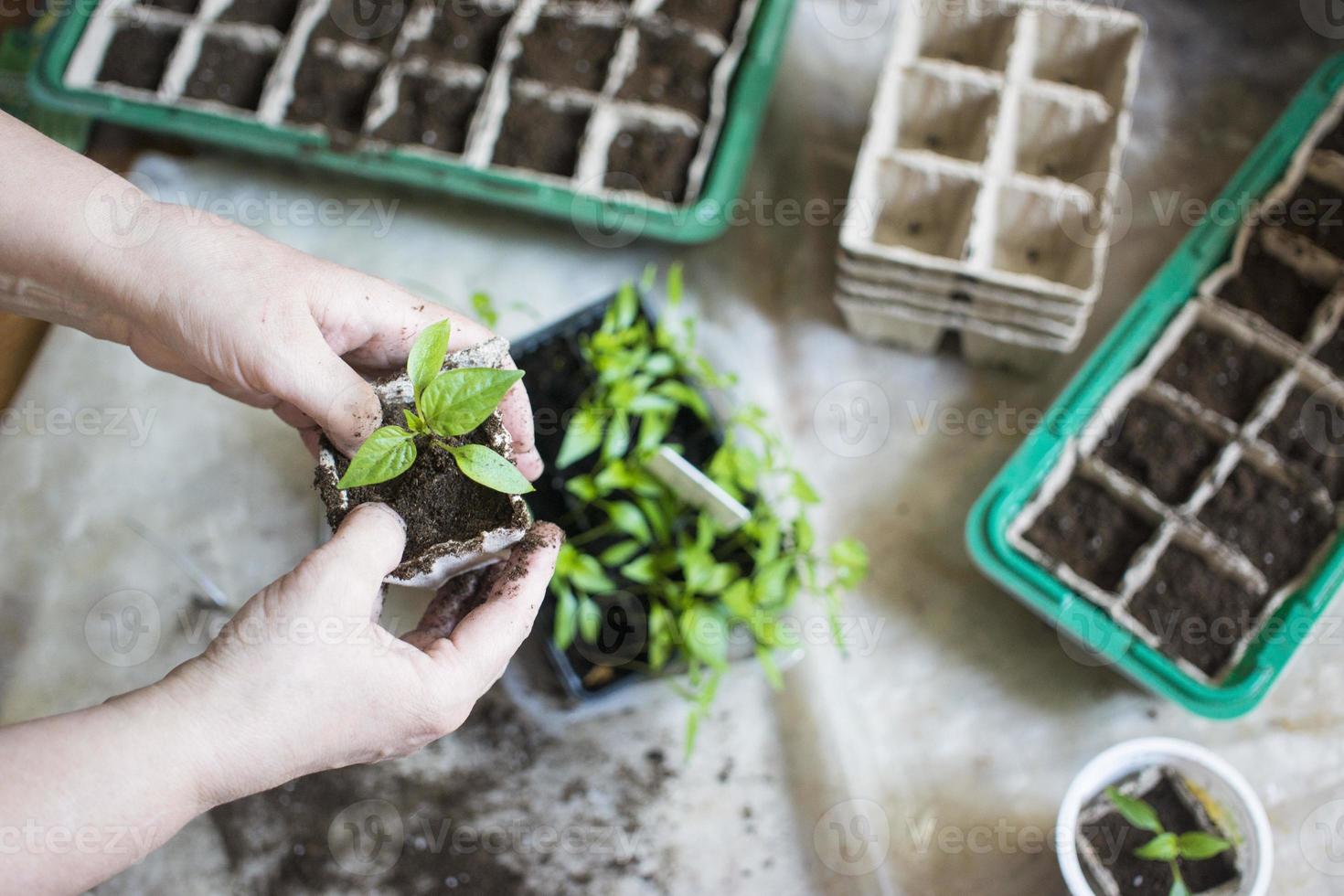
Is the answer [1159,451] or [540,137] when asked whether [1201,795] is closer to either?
[1159,451]

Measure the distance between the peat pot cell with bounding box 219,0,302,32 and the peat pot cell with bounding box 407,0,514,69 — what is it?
0.31 ft

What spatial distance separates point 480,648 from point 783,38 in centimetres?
109

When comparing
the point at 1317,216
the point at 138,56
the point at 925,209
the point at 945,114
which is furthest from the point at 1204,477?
the point at 138,56

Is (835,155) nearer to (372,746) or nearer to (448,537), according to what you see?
(448,537)

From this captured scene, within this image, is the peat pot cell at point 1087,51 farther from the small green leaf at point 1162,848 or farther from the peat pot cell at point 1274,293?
the small green leaf at point 1162,848

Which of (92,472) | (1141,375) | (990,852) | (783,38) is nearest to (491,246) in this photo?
(783,38)

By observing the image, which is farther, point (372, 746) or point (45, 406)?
point (45, 406)

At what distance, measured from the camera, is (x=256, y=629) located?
70 cm

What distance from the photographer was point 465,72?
58.1 inches

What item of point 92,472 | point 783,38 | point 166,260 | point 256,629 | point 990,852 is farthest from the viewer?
point 783,38

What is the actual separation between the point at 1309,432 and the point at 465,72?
125 cm

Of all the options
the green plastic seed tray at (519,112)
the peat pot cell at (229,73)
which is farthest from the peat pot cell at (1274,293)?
the peat pot cell at (229,73)

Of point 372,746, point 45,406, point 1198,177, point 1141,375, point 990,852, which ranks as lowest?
point 990,852

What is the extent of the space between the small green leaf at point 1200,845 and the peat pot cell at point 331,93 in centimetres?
141
